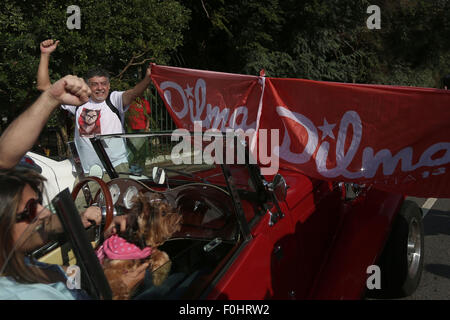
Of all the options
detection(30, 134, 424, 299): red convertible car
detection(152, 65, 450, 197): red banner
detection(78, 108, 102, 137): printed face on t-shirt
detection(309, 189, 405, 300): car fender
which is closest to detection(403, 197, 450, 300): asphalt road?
detection(30, 134, 424, 299): red convertible car

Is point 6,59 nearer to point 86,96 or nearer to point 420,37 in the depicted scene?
point 86,96

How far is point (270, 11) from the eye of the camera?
11.8m

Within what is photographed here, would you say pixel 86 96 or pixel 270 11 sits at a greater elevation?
pixel 270 11

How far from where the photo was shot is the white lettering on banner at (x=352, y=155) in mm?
2894

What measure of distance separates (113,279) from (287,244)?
985 mm

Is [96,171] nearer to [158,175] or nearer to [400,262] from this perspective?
[158,175]

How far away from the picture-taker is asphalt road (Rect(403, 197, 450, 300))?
10.9 feet

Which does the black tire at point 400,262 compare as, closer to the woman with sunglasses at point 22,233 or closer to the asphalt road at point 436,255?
the asphalt road at point 436,255

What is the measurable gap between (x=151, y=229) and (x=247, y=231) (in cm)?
55

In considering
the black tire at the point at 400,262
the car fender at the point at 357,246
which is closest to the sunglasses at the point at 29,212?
the car fender at the point at 357,246

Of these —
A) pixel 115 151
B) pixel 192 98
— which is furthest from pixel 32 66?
pixel 115 151

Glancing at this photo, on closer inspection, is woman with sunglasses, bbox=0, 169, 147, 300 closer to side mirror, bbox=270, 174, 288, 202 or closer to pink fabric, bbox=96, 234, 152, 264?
pink fabric, bbox=96, 234, 152, 264

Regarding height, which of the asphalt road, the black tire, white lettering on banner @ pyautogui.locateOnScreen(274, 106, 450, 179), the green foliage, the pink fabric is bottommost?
the asphalt road

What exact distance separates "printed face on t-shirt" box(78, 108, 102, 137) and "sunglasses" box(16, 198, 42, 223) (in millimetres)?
2595
